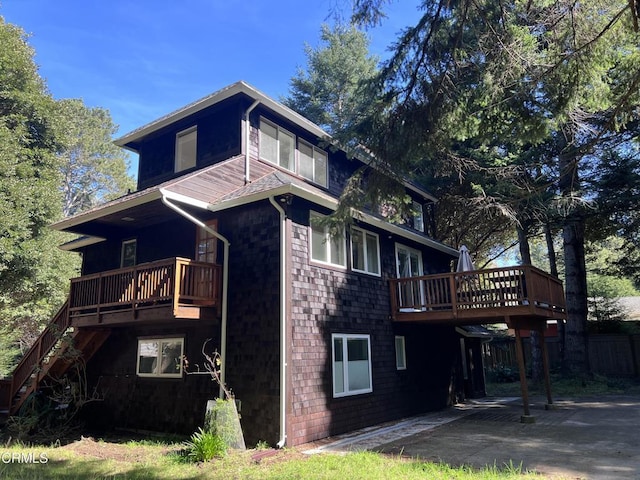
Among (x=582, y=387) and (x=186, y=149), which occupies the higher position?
(x=186, y=149)

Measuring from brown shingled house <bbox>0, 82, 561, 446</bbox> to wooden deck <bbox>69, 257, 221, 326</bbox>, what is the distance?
0.03 m

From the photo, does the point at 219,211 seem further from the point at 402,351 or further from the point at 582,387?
the point at 582,387

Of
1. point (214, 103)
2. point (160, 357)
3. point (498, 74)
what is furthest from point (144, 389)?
point (498, 74)

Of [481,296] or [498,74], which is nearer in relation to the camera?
[498,74]

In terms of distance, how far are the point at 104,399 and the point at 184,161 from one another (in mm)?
6390

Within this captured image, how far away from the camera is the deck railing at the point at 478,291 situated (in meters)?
10.2

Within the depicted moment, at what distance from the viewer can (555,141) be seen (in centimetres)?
1598

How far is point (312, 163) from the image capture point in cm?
1270

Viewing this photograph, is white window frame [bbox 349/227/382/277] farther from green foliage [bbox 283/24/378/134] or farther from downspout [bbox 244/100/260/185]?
green foliage [bbox 283/24/378/134]

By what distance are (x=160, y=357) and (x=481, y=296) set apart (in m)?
7.74

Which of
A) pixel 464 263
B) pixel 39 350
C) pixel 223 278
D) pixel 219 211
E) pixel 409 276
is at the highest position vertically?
pixel 219 211

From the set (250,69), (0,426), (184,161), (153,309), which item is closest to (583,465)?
(153,309)

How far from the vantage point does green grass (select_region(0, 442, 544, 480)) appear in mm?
6008

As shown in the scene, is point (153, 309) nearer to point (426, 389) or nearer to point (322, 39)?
point (426, 389)
